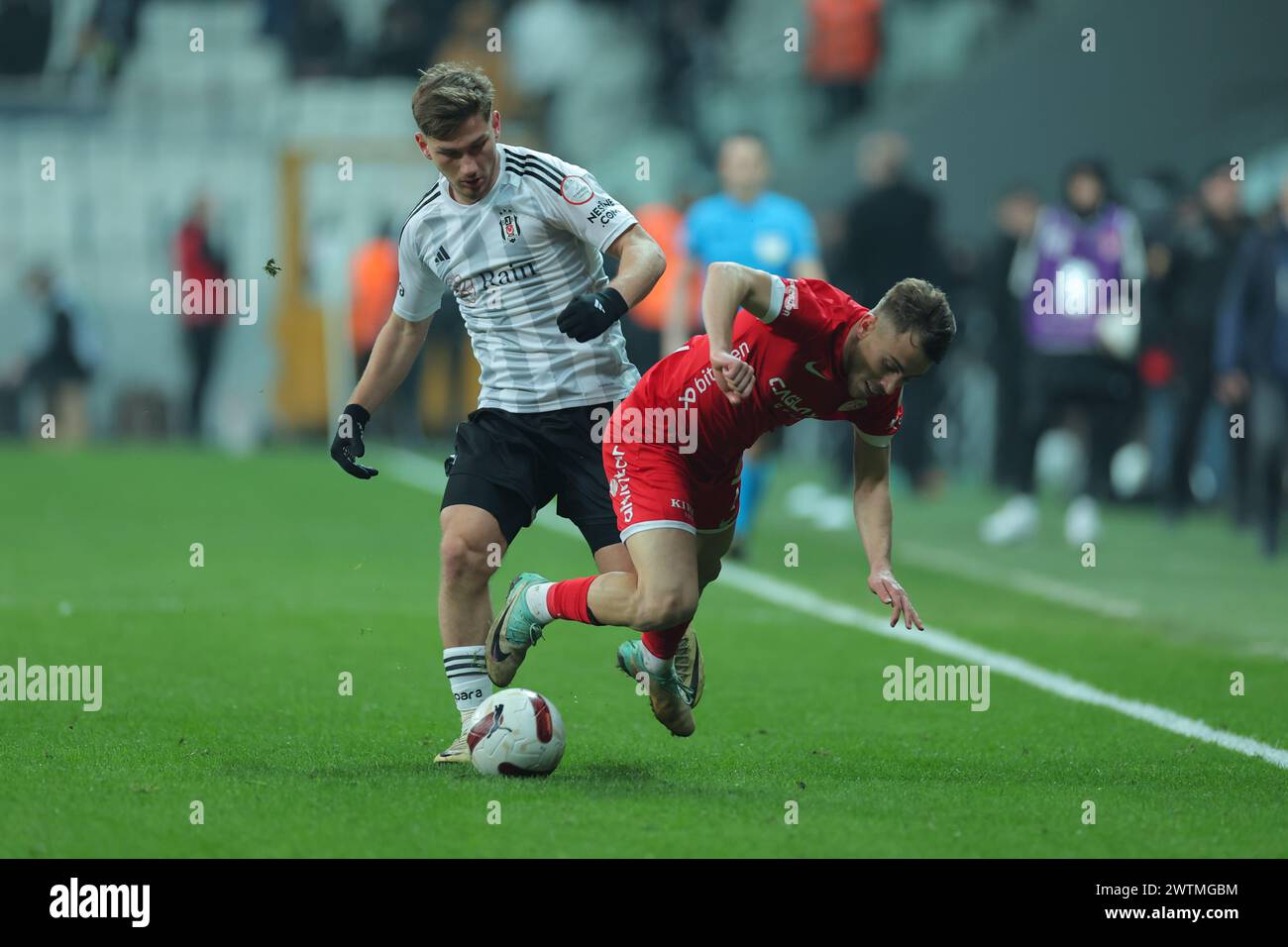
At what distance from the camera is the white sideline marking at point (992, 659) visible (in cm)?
733

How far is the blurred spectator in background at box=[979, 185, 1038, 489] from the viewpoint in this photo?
1703 centimetres

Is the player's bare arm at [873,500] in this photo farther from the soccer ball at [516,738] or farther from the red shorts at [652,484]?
the soccer ball at [516,738]

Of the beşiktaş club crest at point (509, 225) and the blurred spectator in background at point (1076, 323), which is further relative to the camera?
the blurred spectator in background at point (1076, 323)

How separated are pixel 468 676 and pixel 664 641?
2.16 ft

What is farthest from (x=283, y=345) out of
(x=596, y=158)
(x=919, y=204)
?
(x=919, y=204)

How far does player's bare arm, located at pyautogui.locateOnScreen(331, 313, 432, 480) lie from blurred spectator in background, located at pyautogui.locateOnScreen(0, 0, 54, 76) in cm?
2347

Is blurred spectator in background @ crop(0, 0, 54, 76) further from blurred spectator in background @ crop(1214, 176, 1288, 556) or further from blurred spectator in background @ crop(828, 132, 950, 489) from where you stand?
blurred spectator in background @ crop(1214, 176, 1288, 556)

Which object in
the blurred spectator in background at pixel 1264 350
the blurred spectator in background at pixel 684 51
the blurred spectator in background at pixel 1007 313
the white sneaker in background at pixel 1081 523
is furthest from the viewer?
the blurred spectator in background at pixel 684 51

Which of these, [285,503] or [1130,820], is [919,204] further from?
[1130,820]

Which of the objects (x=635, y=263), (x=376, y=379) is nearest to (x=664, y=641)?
(x=635, y=263)

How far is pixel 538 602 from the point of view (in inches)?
269

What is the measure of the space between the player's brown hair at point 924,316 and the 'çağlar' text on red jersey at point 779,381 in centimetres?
Answer: 28

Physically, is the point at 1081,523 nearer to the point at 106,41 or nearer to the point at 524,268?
the point at 524,268

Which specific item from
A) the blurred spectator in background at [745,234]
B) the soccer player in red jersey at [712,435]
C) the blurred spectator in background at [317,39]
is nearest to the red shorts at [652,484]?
the soccer player in red jersey at [712,435]
